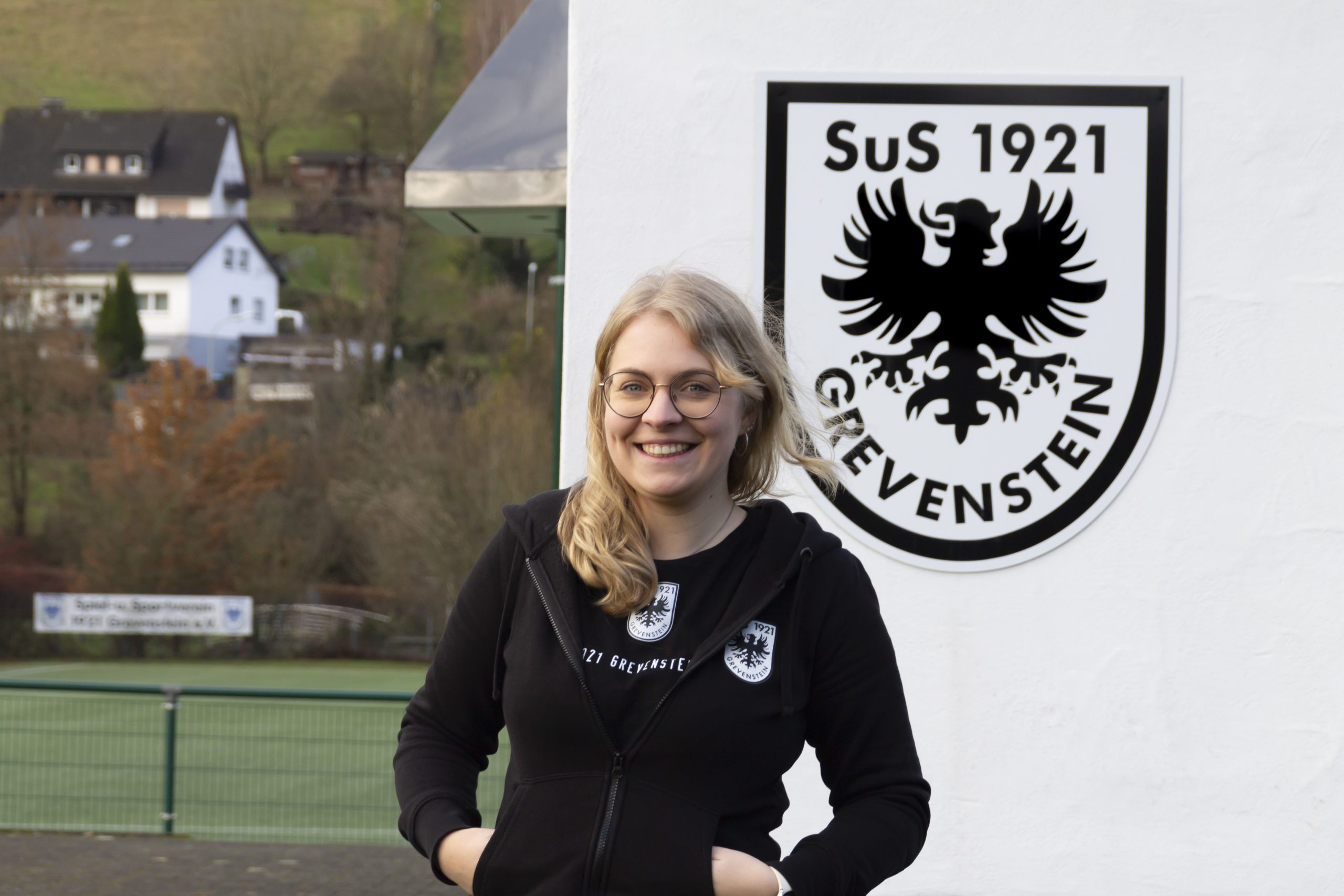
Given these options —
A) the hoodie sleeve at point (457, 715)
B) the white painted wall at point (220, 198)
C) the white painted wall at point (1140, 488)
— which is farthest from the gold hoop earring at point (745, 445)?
the white painted wall at point (220, 198)

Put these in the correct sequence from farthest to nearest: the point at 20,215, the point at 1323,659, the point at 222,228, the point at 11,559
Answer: the point at 222,228 → the point at 20,215 → the point at 11,559 → the point at 1323,659

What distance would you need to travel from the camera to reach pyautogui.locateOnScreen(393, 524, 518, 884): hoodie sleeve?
2.06 m

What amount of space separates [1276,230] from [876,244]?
115 cm

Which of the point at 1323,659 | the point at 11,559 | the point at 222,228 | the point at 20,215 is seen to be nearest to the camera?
the point at 1323,659

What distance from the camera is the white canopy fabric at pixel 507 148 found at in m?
4.95

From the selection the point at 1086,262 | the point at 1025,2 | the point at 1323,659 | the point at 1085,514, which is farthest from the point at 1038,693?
the point at 1025,2

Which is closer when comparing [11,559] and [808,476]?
[808,476]

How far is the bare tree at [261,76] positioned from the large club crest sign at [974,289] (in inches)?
3984

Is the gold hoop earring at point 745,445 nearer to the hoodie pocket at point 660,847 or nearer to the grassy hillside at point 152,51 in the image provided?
the hoodie pocket at point 660,847

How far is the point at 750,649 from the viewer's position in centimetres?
197

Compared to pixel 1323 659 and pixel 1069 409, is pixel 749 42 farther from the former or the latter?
pixel 1323 659

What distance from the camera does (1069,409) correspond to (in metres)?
4.30

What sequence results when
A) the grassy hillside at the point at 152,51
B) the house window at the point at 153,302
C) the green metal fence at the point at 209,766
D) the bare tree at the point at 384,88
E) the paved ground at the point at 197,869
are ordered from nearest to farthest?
the paved ground at the point at 197,869
the green metal fence at the point at 209,766
the house window at the point at 153,302
the bare tree at the point at 384,88
the grassy hillside at the point at 152,51

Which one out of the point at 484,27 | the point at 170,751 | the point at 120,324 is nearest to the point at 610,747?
the point at 170,751
